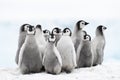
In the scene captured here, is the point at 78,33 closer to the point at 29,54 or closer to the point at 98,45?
the point at 98,45

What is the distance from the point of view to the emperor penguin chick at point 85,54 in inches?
615

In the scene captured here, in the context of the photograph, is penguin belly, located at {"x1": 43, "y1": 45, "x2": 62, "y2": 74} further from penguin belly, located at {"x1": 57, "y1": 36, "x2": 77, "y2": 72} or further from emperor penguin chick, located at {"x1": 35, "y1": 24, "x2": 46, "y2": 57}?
emperor penguin chick, located at {"x1": 35, "y1": 24, "x2": 46, "y2": 57}

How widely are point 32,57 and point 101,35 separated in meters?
4.54

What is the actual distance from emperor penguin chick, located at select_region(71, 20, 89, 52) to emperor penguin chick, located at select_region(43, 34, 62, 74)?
2.65 metres

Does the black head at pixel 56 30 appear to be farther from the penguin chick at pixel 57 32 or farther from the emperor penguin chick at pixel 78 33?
the emperor penguin chick at pixel 78 33

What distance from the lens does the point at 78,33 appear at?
55.2 feet

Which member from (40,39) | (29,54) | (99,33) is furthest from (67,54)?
(99,33)

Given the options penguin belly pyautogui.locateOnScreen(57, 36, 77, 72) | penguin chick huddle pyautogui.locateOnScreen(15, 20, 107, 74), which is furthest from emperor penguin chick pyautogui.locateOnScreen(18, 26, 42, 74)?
penguin belly pyautogui.locateOnScreen(57, 36, 77, 72)

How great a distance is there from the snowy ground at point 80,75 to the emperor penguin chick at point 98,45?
6.78ft

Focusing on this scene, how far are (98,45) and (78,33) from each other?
3.45 feet

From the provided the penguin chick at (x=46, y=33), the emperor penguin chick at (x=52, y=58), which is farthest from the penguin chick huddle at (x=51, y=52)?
the penguin chick at (x=46, y=33)

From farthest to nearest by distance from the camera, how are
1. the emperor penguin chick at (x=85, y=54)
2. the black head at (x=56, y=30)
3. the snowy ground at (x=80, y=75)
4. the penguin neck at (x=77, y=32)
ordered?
the penguin neck at (x=77, y=32) < the emperor penguin chick at (x=85, y=54) < the black head at (x=56, y=30) < the snowy ground at (x=80, y=75)

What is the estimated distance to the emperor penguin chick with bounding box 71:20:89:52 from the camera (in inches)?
651

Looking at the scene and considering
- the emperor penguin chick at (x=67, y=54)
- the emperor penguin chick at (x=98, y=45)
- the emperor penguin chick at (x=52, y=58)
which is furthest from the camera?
the emperor penguin chick at (x=98, y=45)
